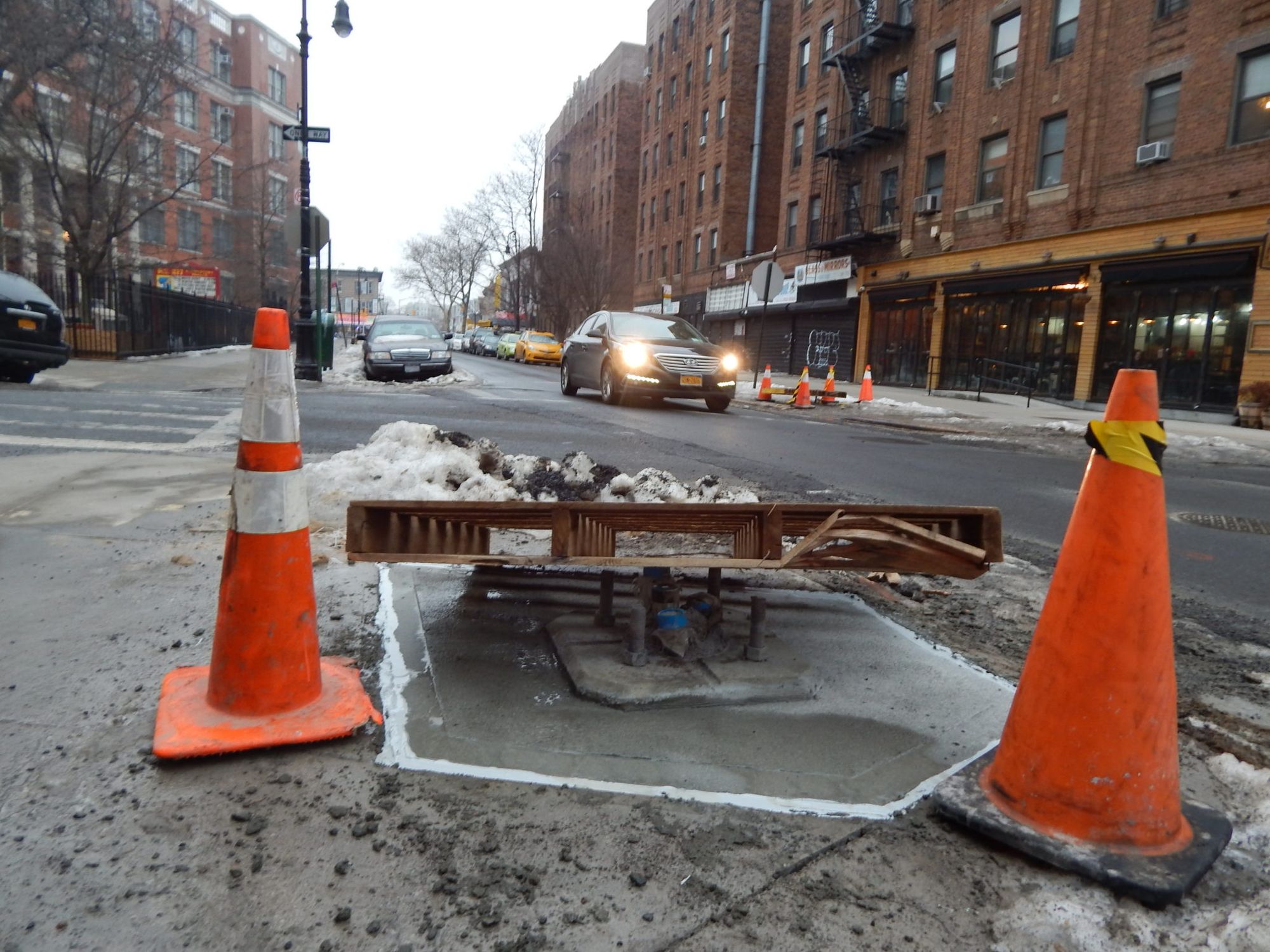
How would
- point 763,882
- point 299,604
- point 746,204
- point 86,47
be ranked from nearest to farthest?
point 763,882, point 299,604, point 86,47, point 746,204

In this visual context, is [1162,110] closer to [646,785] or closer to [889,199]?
[889,199]

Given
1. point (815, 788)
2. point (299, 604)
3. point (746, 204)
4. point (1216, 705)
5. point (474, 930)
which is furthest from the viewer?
point (746, 204)

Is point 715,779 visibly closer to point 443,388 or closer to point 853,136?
point 443,388

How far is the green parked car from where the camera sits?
46344mm

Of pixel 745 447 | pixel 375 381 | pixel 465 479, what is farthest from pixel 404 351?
pixel 465 479

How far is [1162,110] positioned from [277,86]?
194 ft

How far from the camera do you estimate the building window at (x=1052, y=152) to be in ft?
68.8

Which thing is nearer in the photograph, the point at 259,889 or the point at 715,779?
the point at 259,889

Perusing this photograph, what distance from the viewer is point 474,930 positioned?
64.6 inches

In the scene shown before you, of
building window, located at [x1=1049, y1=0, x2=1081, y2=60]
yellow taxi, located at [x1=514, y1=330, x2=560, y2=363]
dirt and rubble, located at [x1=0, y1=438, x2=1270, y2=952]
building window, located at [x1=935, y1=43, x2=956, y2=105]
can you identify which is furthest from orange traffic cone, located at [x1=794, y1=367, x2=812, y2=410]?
yellow taxi, located at [x1=514, y1=330, x2=560, y2=363]

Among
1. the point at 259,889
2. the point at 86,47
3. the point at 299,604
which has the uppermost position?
the point at 86,47

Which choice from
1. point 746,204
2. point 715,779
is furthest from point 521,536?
point 746,204

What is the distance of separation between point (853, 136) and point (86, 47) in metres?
21.4

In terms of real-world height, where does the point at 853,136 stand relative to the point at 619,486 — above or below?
above
